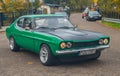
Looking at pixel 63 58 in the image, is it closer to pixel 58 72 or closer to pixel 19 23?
pixel 58 72

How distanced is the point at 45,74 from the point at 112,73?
1695 mm

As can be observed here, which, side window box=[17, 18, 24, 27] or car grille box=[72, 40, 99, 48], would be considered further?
side window box=[17, 18, 24, 27]

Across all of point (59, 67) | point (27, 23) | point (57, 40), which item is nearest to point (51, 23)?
point (27, 23)

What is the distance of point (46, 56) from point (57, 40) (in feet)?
2.62

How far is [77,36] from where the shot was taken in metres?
7.75

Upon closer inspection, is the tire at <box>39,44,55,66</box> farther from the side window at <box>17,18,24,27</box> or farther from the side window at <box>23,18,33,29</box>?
the side window at <box>17,18,24,27</box>

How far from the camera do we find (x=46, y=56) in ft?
26.5

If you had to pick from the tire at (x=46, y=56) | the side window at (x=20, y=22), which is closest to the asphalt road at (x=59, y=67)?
the tire at (x=46, y=56)

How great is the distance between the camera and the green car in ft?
24.8

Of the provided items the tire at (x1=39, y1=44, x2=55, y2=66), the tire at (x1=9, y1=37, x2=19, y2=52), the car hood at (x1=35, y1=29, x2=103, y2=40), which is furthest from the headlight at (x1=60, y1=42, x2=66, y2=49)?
the tire at (x1=9, y1=37, x2=19, y2=52)

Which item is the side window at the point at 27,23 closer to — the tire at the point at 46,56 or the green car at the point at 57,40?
the green car at the point at 57,40

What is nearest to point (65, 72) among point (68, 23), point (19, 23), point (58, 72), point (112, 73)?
point (58, 72)

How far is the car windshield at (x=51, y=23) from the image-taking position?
29.3 ft

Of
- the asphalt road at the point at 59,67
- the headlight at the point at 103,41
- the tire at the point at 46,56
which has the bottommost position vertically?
the asphalt road at the point at 59,67
